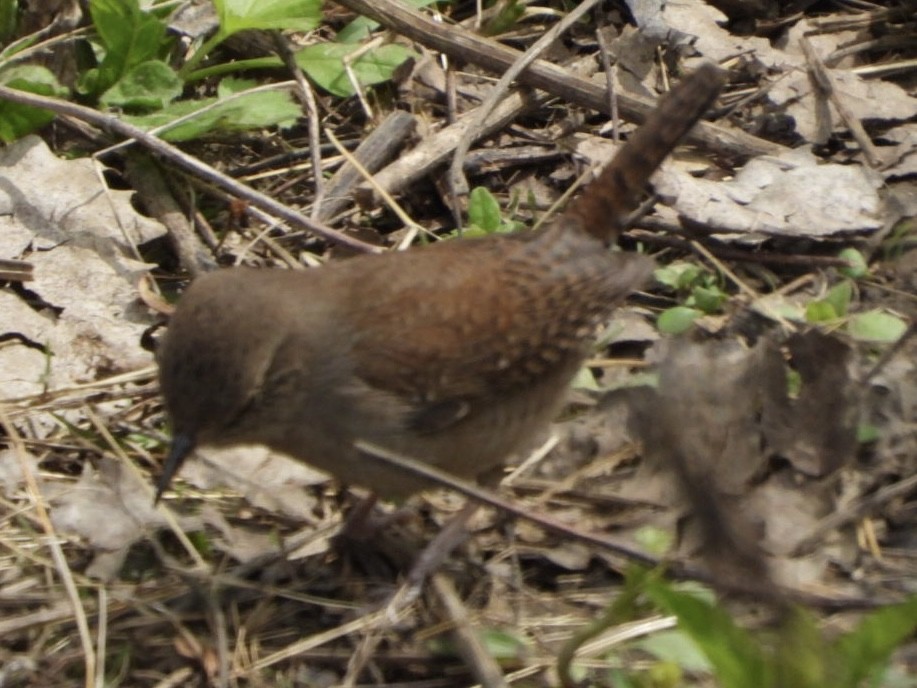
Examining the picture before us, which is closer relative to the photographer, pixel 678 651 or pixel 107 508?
pixel 678 651

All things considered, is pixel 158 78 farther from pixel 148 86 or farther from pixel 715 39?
pixel 715 39

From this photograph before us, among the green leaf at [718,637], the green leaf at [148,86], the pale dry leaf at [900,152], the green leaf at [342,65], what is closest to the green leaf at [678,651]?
the green leaf at [718,637]

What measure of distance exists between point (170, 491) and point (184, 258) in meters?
0.99

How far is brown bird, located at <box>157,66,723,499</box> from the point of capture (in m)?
3.57

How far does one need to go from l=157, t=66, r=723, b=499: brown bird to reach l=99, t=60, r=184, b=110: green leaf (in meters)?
1.46

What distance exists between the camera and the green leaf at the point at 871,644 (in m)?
2.59

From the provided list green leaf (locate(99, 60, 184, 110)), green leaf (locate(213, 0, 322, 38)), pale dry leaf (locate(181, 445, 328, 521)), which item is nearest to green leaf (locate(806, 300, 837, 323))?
pale dry leaf (locate(181, 445, 328, 521))

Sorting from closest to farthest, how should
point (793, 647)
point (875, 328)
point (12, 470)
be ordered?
1. point (793, 647)
2. point (12, 470)
3. point (875, 328)

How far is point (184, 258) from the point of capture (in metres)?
4.86

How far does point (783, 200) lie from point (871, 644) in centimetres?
256

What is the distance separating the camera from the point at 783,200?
495 cm

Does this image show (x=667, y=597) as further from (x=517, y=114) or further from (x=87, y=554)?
(x=517, y=114)

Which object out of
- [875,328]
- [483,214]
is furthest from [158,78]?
[875,328]

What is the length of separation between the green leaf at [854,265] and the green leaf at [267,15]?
208cm
